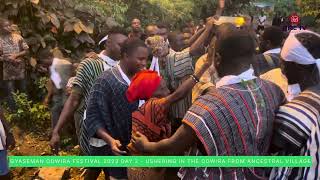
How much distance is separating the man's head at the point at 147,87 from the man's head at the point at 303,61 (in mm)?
663

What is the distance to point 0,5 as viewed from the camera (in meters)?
5.59

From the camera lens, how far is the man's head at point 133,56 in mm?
2531

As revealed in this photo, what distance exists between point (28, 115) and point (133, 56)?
291 cm

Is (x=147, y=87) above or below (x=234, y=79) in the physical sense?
below

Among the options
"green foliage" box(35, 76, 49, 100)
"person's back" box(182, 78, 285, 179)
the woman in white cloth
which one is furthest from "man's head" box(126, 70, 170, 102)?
"green foliage" box(35, 76, 49, 100)

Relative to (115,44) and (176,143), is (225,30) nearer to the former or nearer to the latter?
(176,143)

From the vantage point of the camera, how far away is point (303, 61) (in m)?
1.83

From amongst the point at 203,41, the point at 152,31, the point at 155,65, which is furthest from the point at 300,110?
the point at 152,31

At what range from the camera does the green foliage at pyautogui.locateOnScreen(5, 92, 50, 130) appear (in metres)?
4.97

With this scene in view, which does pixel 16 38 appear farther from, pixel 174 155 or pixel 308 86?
pixel 308 86

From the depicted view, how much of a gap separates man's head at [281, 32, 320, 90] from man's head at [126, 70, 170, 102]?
663 mm

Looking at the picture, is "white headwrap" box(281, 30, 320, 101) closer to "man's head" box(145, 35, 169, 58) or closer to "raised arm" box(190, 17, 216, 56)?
"raised arm" box(190, 17, 216, 56)

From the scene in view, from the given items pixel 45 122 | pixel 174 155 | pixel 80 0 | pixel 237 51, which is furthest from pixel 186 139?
pixel 80 0

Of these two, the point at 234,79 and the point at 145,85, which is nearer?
the point at 234,79
